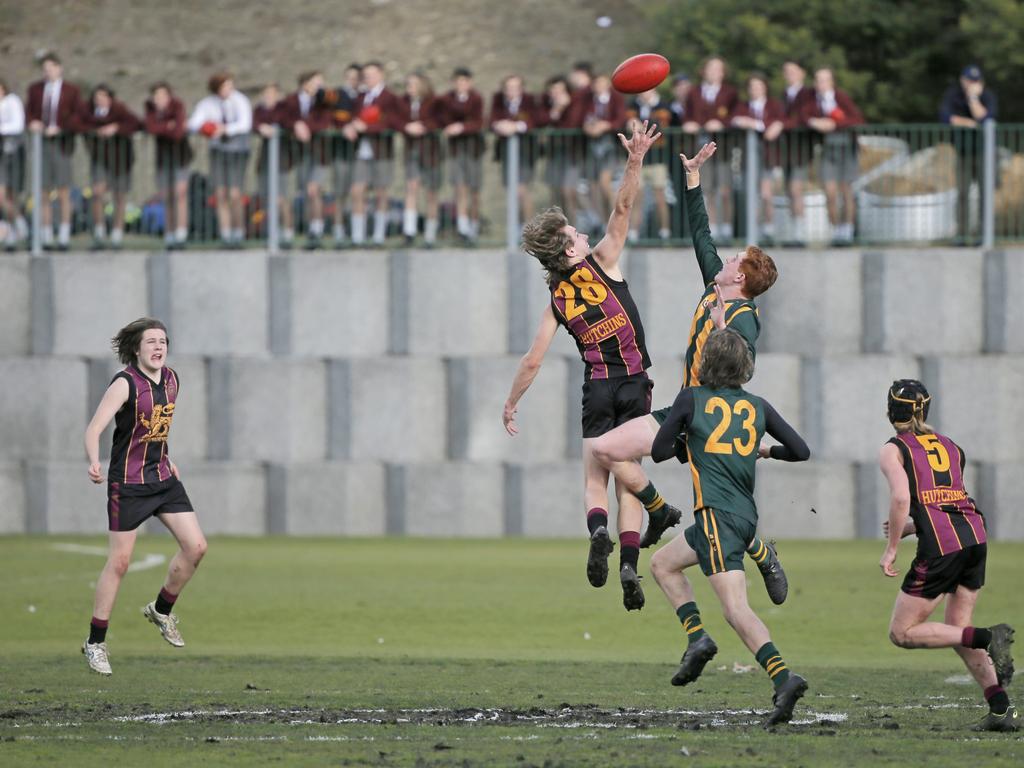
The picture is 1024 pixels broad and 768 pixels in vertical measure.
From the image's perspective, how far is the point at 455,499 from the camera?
22938 mm

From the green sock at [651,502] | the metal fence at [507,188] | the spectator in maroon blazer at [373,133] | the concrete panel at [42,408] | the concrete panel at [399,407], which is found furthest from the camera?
the concrete panel at [42,408]

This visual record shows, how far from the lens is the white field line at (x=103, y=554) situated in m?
19.8

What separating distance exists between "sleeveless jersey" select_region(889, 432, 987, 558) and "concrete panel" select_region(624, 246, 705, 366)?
13.2 m

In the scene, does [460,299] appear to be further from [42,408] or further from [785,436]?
[785,436]

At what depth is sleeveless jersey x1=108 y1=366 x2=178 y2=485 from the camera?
11.9 m

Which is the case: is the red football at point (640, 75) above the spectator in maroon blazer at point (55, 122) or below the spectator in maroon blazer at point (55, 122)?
below

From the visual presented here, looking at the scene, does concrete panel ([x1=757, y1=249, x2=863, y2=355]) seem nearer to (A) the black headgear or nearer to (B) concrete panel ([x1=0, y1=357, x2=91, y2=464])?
(B) concrete panel ([x1=0, y1=357, x2=91, y2=464])

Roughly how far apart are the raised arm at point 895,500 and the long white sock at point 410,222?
1432 centimetres

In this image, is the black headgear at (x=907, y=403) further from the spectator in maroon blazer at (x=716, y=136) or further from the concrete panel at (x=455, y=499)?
the concrete panel at (x=455, y=499)

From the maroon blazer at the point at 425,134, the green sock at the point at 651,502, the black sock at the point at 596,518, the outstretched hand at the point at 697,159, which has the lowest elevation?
the black sock at the point at 596,518

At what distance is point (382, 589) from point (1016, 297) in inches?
377

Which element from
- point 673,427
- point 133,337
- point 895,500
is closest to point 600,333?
point 673,427

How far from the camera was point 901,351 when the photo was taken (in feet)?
74.9

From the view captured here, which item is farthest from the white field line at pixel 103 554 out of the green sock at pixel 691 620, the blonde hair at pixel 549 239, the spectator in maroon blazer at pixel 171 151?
the green sock at pixel 691 620
